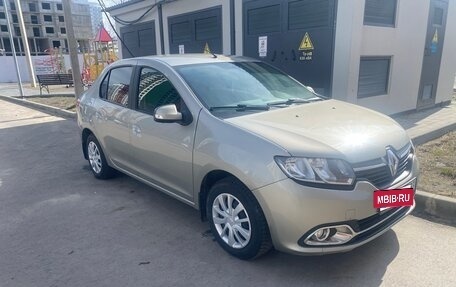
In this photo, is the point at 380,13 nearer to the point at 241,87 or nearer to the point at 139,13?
the point at 241,87

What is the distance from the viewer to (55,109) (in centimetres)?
1167

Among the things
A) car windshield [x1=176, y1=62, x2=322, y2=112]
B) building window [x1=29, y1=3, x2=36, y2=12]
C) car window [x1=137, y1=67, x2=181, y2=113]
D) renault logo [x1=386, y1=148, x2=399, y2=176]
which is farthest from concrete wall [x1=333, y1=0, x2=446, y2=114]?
building window [x1=29, y1=3, x2=36, y2=12]

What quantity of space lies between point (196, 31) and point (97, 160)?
18.1 feet

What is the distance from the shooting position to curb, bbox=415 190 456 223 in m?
3.77

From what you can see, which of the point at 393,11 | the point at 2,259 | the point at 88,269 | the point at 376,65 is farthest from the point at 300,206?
the point at 393,11

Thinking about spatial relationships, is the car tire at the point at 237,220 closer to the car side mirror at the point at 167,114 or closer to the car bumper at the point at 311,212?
the car bumper at the point at 311,212

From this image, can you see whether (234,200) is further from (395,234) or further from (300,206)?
(395,234)

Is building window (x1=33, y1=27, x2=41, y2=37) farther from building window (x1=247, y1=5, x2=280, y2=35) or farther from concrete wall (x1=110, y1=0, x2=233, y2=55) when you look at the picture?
building window (x1=247, y1=5, x2=280, y2=35)

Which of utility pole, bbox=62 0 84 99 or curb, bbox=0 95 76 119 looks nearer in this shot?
utility pole, bbox=62 0 84 99

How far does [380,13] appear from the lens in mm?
7199

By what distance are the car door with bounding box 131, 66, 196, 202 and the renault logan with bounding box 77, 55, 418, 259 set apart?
11 mm

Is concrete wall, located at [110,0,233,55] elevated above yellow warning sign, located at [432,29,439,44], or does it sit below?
above

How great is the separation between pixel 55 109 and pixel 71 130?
330 centimetres

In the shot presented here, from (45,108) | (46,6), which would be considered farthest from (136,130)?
(46,6)
